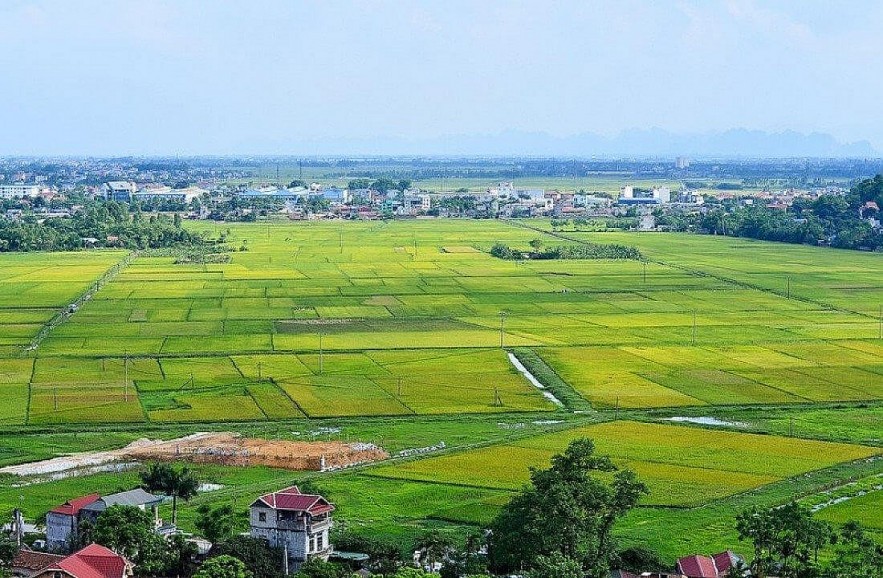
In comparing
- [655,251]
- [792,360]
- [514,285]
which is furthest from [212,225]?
[792,360]

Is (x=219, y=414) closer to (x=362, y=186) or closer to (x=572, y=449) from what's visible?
(x=572, y=449)

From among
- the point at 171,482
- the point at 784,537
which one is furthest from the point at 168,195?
the point at 784,537

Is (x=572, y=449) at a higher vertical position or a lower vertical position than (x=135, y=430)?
higher

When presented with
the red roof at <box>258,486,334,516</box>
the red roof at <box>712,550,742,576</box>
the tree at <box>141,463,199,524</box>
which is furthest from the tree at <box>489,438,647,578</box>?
the tree at <box>141,463,199,524</box>

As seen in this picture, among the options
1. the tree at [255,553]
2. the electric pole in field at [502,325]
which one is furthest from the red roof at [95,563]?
the electric pole in field at [502,325]

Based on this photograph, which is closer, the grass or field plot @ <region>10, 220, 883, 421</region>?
the grass

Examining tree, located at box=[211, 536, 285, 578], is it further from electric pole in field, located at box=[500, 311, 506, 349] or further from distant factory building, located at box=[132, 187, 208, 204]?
distant factory building, located at box=[132, 187, 208, 204]
